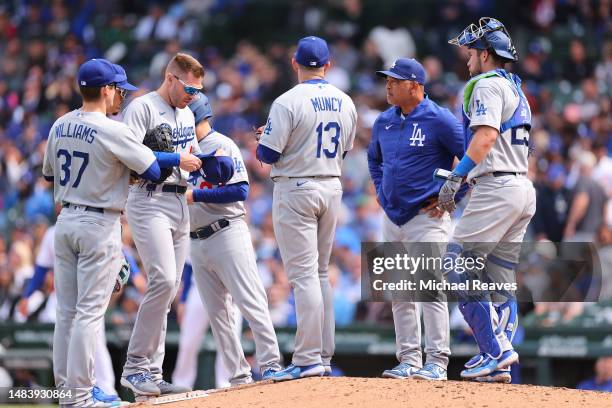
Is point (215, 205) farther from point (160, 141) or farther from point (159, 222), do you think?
point (160, 141)

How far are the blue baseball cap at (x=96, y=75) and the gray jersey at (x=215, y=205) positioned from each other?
1.06m

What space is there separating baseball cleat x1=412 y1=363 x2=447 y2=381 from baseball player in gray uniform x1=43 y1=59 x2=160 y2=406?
6.78 ft

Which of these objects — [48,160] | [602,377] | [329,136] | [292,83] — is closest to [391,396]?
[329,136]

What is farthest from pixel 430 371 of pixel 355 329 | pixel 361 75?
pixel 361 75

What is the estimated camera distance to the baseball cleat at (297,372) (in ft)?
25.0

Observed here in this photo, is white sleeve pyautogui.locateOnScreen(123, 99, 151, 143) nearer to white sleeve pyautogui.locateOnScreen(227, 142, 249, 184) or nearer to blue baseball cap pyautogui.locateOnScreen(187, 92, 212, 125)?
blue baseball cap pyautogui.locateOnScreen(187, 92, 212, 125)

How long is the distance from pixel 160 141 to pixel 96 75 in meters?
0.60

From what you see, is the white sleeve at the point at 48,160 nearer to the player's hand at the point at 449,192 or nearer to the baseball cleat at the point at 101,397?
the baseball cleat at the point at 101,397

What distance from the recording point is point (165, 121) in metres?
7.68

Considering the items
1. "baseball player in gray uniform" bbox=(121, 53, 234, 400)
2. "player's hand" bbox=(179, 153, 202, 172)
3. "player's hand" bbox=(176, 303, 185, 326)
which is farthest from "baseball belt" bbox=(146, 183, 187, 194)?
"player's hand" bbox=(176, 303, 185, 326)

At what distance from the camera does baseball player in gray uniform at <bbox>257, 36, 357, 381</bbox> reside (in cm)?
763

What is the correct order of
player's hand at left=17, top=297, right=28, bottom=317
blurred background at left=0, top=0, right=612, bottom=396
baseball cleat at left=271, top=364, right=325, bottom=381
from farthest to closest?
player's hand at left=17, top=297, right=28, bottom=317, blurred background at left=0, top=0, right=612, bottom=396, baseball cleat at left=271, top=364, right=325, bottom=381

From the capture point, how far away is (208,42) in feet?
64.5

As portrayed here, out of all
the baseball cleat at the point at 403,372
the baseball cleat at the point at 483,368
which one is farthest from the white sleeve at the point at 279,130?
the baseball cleat at the point at 483,368
